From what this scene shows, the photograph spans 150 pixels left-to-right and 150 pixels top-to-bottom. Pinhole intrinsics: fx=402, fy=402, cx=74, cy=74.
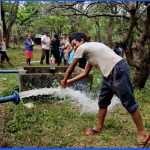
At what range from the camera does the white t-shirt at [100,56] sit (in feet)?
19.0

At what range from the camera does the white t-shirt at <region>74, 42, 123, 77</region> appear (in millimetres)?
5797

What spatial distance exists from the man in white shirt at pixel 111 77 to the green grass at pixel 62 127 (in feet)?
0.85

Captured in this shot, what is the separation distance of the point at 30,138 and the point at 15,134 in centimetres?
33

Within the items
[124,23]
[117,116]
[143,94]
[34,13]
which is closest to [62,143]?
[117,116]

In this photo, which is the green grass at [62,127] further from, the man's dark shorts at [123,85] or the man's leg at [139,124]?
the man's dark shorts at [123,85]

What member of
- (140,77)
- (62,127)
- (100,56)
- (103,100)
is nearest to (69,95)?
(62,127)

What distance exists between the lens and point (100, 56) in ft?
19.3

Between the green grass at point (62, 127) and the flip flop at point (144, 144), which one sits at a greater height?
the flip flop at point (144, 144)

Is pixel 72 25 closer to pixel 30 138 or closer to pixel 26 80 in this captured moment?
pixel 26 80

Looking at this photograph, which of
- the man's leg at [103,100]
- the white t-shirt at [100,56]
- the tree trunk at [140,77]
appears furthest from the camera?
the tree trunk at [140,77]

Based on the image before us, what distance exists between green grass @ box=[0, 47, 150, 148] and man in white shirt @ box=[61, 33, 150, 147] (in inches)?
10.1

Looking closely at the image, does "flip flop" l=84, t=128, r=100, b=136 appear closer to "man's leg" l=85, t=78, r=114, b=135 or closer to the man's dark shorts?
"man's leg" l=85, t=78, r=114, b=135

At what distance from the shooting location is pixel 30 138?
19.8 feet

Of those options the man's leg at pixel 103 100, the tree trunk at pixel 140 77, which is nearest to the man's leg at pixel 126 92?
the man's leg at pixel 103 100
